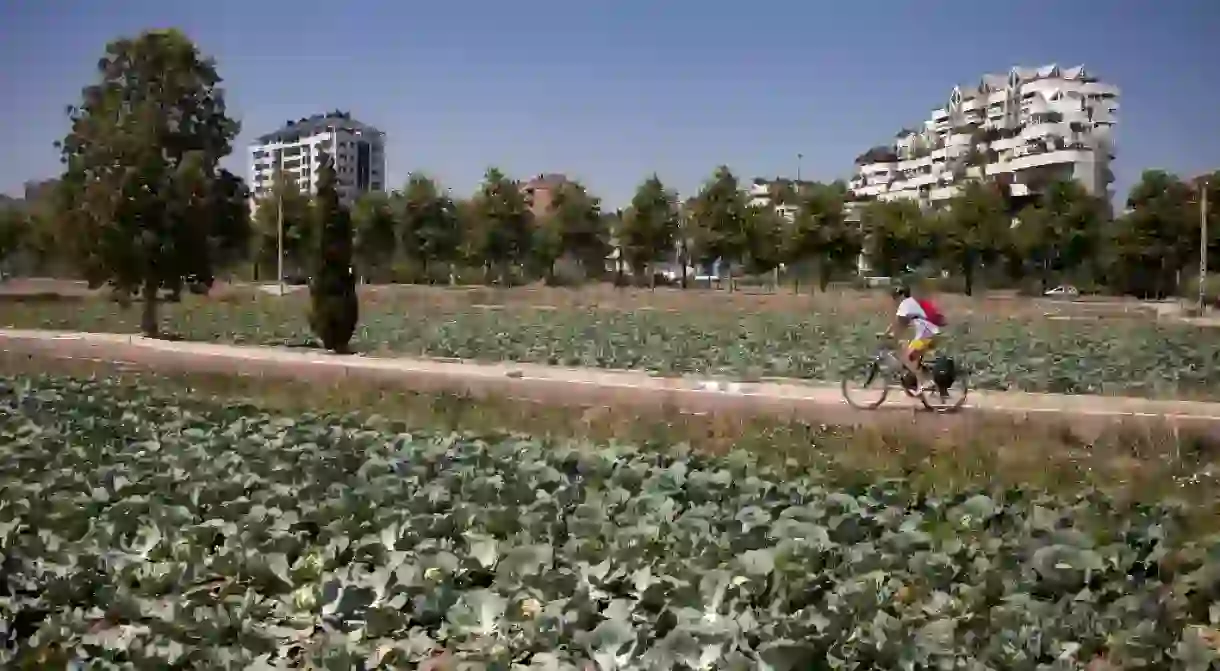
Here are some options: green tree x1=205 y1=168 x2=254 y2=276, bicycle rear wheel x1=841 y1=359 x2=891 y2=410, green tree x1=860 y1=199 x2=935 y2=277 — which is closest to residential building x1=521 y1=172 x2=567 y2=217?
green tree x1=860 y1=199 x2=935 y2=277

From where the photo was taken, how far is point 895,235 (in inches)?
2402

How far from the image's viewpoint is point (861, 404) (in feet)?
48.7

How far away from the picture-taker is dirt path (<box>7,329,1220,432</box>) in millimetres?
13969

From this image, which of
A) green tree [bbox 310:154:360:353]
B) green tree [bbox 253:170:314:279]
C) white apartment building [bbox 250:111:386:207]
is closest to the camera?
green tree [bbox 310:154:360:353]

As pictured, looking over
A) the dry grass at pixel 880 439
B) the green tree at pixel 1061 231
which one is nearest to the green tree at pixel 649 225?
the green tree at pixel 1061 231

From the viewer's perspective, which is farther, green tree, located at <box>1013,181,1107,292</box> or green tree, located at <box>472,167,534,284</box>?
green tree, located at <box>472,167,534,284</box>

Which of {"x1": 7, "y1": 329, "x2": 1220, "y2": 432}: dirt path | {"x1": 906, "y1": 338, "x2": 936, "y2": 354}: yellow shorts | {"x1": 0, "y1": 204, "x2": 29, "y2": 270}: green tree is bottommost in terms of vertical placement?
{"x1": 7, "y1": 329, "x2": 1220, "y2": 432}: dirt path

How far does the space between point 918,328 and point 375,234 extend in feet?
192

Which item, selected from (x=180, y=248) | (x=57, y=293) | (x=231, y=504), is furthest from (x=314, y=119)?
(x=231, y=504)

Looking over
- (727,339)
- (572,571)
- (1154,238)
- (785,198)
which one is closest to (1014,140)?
(785,198)

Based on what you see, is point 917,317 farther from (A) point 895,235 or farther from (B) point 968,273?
(A) point 895,235

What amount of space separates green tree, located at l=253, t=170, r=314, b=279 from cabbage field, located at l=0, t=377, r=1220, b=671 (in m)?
59.2

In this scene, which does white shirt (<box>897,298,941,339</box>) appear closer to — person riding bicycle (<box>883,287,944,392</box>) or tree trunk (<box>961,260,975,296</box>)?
person riding bicycle (<box>883,287,944,392</box>)

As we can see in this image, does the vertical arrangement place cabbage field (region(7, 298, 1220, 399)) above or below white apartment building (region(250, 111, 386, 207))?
below
